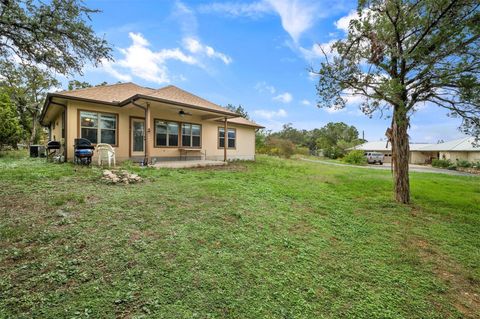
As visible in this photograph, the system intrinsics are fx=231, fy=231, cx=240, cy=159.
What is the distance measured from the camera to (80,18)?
514 cm

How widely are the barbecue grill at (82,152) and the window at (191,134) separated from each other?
16.9 ft

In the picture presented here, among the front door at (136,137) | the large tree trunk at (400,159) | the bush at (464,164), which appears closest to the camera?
the large tree trunk at (400,159)

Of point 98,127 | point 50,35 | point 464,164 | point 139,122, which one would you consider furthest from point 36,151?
point 464,164

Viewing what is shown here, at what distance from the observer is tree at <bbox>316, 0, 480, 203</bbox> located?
5184mm

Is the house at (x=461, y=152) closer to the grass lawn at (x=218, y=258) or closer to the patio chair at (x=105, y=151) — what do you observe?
the grass lawn at (x=218, y=258)

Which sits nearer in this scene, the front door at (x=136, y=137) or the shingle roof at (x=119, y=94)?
the shingle roof at (x=119, y=94)

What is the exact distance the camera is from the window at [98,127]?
10070mm

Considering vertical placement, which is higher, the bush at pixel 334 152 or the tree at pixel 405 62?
the tree at pixel 405 62

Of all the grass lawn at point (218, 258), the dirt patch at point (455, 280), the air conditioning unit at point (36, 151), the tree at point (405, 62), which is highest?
the tree at point (405, 62)

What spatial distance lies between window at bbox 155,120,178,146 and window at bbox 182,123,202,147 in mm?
533

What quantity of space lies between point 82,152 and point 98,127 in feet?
6.88

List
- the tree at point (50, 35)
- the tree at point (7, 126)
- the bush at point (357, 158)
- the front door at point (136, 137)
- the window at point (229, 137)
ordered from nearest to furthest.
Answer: the tree at point (50, 35) < the front door at point (136, 137) < the tree at point (7, 126) < the window at point (229, 137) < the bush at point (357, 158)

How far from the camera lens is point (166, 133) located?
12531 millimetres

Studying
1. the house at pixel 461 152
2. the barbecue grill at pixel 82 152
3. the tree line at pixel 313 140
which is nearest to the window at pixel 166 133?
the barbecue grill at pixel 82 152
